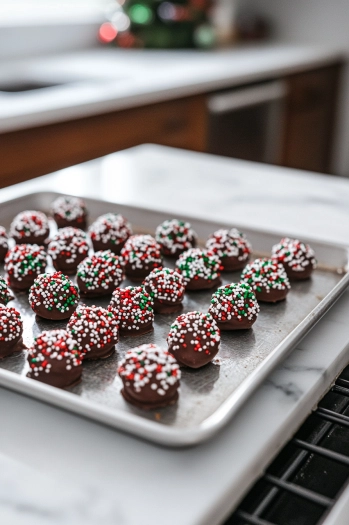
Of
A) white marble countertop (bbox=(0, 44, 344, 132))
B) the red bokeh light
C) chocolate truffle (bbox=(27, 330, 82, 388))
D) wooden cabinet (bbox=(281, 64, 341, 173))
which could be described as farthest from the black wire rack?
the red bokeh light

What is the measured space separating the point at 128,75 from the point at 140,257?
76.7 inches

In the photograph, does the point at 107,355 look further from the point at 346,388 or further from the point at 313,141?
the point at 313,141

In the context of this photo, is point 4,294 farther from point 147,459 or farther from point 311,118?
point 311,118

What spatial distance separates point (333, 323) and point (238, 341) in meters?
0.16

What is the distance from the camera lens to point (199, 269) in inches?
45.6

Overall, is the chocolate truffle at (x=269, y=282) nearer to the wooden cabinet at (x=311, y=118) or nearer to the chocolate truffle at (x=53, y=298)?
the chocolate truffle at (x=53, y=298)

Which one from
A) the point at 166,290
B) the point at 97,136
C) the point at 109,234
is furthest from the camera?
the point at 97,136

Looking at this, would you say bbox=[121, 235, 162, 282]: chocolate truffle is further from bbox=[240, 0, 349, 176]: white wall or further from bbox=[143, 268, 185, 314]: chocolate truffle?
bbox=[240, 0, 349, 176]: white wall

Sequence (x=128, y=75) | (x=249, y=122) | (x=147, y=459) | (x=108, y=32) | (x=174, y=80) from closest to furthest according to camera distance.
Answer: (x=147, y=459)
(x=174, y=80)
(x=128, y=75)
(x=249, y=122)
(x=108, y=32)

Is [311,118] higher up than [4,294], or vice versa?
[4,294]

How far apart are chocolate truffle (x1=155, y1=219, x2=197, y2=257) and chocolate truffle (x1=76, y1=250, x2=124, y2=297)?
6.1 inches

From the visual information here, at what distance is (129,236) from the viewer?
4.46ft

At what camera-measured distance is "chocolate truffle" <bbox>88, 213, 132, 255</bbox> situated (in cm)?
132

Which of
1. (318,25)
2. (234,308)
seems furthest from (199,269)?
(318,25)
